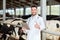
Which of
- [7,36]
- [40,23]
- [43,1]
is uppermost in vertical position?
[43,1]

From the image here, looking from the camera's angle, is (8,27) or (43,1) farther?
(8,27)

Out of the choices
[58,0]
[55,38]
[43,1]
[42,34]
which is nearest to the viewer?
[42,34]

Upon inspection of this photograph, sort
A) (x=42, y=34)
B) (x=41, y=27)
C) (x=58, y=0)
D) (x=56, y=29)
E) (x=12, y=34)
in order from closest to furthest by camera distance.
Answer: (x=41, y=27)
(x=42, y=34)
(x=56, y=29)
(x=12, y=34)
(x=58, y=0)

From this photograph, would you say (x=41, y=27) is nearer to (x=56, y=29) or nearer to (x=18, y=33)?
(x=56, y=29)

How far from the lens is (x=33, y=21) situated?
2592mm

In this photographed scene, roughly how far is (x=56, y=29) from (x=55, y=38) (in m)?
0.53

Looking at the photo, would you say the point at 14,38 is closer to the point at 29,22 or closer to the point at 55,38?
the point at 55,38

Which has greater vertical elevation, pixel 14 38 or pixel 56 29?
pixel 56 29

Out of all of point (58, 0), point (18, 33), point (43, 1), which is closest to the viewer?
point (43, 1)

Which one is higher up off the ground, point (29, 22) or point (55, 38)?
point (29, 22)

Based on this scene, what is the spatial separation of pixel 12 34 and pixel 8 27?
300 millimetres

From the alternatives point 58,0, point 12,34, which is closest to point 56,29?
point 12,34

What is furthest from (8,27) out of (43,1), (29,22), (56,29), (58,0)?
(58,0)

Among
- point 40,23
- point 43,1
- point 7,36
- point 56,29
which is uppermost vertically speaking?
point 43,1
